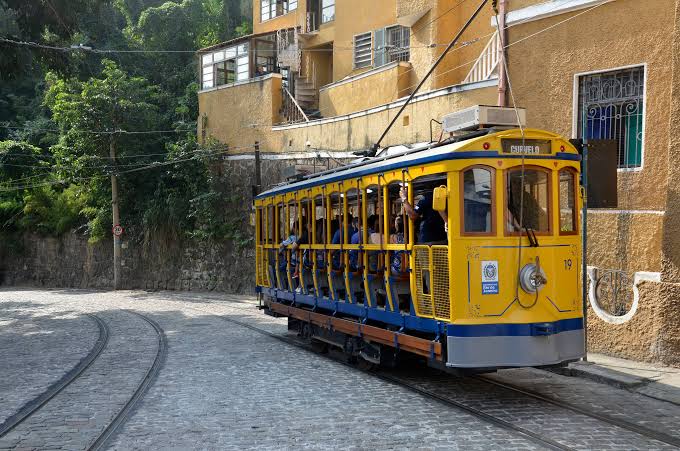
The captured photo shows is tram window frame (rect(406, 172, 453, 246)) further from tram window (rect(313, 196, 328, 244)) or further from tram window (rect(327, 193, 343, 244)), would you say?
tram window (rect(313, 196, 328, 244))

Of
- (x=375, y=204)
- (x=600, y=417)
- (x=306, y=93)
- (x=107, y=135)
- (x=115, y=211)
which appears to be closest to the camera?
(x=600, y=417)

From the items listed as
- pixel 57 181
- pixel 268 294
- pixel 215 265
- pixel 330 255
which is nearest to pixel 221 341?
pixel 268 294

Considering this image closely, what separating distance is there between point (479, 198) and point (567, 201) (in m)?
1.23

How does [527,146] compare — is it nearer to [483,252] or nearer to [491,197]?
[491,197]

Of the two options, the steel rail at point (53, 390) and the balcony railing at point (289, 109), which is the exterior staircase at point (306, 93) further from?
the steel rail at point (53, 390)

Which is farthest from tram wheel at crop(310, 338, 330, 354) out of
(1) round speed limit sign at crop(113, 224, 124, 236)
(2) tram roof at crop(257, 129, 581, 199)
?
(1) round speed limit sign at crop(113, 224, 124, 236)

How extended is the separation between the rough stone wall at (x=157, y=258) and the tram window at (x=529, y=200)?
13171mm

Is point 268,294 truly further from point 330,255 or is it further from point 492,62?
point 492,62

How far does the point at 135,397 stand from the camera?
348 inches

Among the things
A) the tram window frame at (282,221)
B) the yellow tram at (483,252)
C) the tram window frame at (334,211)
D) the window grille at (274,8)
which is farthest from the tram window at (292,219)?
the window grille at (274,8)

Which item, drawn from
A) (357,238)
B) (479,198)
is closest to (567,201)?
(479,198)

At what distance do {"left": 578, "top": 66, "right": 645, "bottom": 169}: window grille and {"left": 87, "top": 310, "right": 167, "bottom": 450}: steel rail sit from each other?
777 cm

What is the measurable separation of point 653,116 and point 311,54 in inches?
842

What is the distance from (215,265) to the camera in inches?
1149
